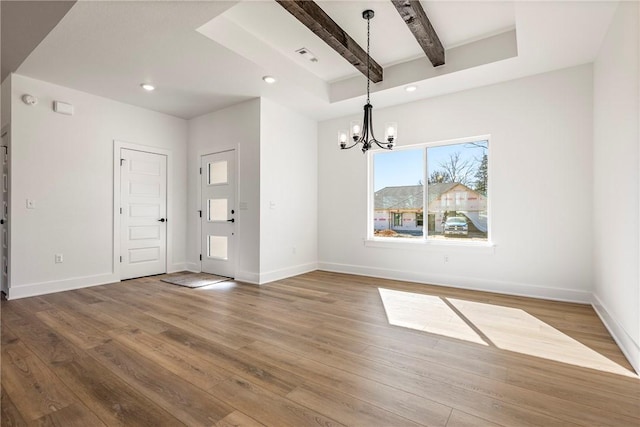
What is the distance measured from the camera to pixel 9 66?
375 centimetres

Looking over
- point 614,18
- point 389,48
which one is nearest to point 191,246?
point 389,48

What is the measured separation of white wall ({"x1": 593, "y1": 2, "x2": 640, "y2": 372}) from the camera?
7.48ft

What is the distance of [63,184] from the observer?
435 centimetres

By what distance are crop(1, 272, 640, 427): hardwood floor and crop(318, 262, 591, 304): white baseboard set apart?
0.21 metres

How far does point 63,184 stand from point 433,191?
5409 millimetres

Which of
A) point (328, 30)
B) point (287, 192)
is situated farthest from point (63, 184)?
point (328, 30)

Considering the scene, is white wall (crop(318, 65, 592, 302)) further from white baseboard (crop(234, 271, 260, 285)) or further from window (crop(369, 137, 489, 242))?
white baseboard (crop(234, 271, 260, 285))

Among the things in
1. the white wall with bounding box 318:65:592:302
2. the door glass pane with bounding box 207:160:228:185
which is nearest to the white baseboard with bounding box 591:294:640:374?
the white wall with bounding box 318:65:592:302

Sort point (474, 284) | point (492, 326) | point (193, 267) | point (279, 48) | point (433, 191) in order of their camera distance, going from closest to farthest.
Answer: point (492, 326), point (279, 48), point (474, 284), point (433, 191), point (193, 267)

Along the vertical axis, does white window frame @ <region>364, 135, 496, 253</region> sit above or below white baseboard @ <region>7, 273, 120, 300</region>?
above

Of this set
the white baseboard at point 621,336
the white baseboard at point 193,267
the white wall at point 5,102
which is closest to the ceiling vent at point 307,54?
the white wall at point 5,102

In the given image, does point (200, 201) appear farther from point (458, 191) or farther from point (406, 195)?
point (458, 191)

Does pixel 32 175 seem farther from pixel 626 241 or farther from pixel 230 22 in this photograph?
pixel 626 241

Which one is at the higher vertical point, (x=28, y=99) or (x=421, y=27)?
(x=421, y=27)
